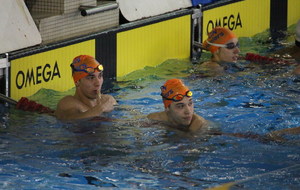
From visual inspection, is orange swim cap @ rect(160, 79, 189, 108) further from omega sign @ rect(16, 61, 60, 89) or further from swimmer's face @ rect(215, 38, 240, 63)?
swimmer's face @ rect(215, 38, 240, 63)

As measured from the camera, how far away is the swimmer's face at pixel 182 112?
5.93 m

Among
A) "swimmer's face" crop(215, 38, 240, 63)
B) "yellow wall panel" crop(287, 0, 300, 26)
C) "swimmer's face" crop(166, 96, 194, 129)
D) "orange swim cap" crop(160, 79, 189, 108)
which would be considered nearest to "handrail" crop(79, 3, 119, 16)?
"swimmer's face" crop(215, 38, 240, 63)

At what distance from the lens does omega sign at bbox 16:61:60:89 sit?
6.88 metres

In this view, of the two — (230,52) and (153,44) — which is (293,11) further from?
(153,44)

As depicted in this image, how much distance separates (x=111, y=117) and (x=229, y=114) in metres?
1.01

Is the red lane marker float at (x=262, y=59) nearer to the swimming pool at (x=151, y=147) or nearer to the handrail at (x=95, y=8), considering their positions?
the swimming pool at (x=151, y=147)

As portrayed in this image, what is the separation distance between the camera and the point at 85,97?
21.2 ft

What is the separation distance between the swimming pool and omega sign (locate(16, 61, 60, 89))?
0.15 m

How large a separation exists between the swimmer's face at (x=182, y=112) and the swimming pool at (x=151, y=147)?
13 centimetres

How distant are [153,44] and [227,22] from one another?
1.63 metres

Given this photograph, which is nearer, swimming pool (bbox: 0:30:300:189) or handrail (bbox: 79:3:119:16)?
swimming pool (bbox: 0:30:300:189)

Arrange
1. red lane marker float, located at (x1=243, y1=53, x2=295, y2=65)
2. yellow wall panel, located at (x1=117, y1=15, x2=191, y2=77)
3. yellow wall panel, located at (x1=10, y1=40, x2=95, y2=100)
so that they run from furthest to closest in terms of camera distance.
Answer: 1. red lane marker float, located at (x1=243, y1=53, x2=295, y2=65)
2. yellow wall panel, located at (x1=117, y1=15, x2=191, y2=77)
3. yellow wall panel, located at (x1=10, y1=40, x2=95, y2=100)

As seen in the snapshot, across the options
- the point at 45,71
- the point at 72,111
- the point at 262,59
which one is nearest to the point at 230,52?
the point at 262,59

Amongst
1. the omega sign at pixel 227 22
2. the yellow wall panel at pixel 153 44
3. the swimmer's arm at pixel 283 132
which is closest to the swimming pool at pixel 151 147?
the swimmer's arm at pixel 283 132
